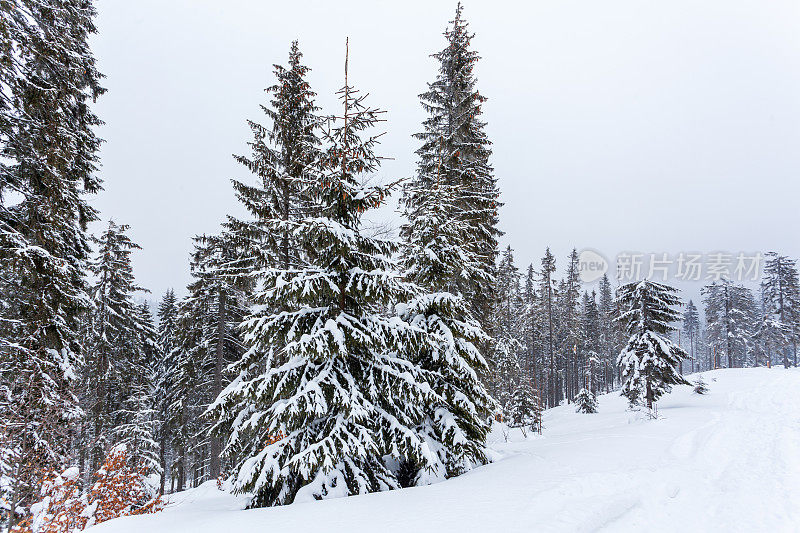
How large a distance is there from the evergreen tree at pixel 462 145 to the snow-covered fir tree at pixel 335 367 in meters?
6.16

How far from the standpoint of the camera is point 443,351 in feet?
31.0

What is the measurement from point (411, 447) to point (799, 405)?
18543 mm

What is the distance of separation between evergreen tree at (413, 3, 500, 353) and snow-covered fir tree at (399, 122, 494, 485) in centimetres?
377

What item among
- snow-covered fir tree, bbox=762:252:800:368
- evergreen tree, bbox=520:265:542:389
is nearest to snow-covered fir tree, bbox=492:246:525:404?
evergreen tree, bbox=520:265:542:389

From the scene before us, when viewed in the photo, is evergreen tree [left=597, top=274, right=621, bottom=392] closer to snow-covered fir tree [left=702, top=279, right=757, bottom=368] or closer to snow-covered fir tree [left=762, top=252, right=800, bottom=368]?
snow-covered fir tree [left=702, top=279, right=757, bottom=368]

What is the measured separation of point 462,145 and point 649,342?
15858 mm

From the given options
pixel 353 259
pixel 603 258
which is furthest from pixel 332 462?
pixel 603 258

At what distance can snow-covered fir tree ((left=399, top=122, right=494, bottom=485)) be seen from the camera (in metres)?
8.75

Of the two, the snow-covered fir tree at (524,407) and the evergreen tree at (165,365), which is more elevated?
the evergreen tree at (165,365)

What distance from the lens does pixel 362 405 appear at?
7.58m

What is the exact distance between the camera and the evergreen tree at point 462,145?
14.7 m

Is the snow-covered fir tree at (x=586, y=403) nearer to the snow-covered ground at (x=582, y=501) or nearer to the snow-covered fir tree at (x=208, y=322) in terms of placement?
the snow-covered ground at (x=582, y=501)

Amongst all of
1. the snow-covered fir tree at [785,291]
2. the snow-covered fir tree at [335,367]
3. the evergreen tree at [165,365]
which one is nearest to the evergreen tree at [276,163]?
the snow-covered fir tree at [335,367]

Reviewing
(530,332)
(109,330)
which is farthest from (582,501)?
(530,332)
